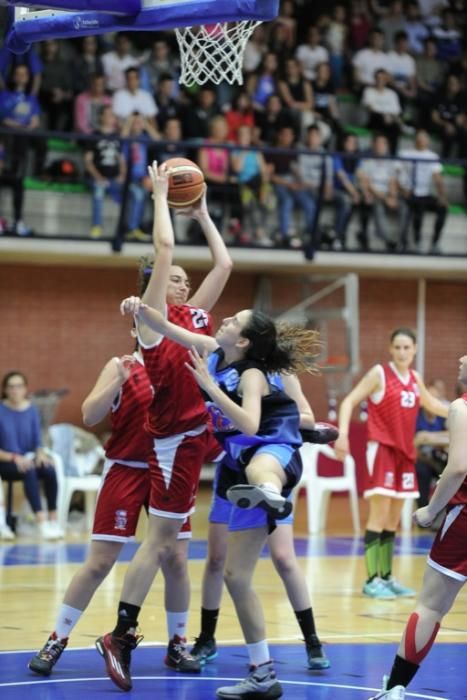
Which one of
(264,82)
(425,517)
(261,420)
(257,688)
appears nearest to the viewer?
(425,517)

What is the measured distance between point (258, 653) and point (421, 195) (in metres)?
12.6

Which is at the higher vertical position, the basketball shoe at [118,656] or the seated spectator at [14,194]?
the seated spectator at [14,194]

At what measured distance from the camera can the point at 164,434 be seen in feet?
21.4

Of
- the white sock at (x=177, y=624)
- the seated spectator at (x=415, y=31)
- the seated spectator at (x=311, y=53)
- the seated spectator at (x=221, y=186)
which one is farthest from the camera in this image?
the seated spectator at (x=415, y=31)

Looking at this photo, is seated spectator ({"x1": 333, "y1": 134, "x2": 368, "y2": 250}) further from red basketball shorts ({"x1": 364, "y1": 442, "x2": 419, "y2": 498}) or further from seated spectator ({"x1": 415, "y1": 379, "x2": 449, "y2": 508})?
red basketball shorts ({"x1": 364, "y1": 442, "x2": 419, "y2": 498})

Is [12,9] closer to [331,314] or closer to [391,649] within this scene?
[391,649]

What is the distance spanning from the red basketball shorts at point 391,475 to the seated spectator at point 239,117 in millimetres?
8231

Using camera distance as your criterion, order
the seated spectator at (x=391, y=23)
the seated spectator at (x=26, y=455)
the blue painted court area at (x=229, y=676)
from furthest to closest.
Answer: the seated spectator at (x=391, y=23) < the seated spectator at (x=26, y=455) < the blue painted court area at (x=229, y=676)

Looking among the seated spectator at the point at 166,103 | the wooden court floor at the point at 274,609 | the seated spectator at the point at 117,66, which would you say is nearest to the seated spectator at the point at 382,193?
the seated spectator at the point at 166,103

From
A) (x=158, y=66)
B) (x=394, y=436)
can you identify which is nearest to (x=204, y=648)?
(x=394, y=436)

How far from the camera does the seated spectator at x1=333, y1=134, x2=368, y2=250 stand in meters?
17.3

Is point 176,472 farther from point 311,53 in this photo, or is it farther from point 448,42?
point 448,42

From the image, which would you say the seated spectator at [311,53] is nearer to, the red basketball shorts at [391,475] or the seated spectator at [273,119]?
the seated spectator at [273,119]

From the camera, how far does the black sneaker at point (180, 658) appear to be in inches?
263
